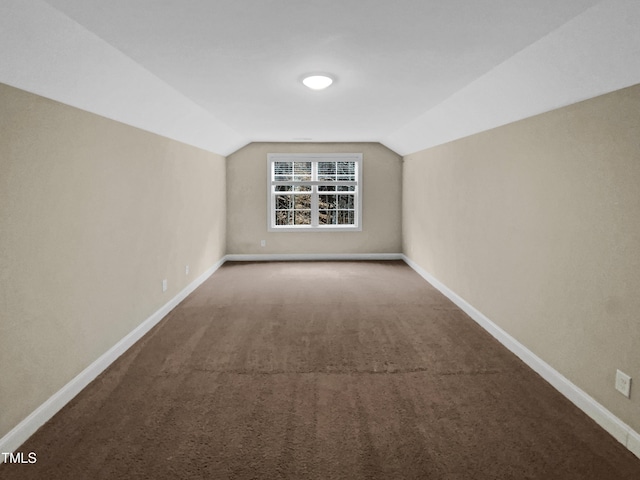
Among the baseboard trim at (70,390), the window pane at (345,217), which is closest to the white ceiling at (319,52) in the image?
the baseboard trim at (70,390)

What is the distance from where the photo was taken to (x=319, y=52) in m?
2.70

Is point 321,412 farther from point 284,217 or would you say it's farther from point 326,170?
point 326,170

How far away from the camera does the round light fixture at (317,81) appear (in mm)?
3279

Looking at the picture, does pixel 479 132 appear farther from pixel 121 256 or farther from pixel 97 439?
pixel 97 439

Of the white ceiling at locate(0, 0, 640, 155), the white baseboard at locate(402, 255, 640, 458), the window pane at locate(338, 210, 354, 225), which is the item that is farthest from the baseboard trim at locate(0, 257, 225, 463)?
the window pane at locate(338, 210, 354, 225)

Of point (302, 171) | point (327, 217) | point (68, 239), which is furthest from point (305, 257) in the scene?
point (68, 239)

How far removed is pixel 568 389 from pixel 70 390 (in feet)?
10.8

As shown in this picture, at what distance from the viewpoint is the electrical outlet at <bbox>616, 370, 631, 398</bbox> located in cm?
229

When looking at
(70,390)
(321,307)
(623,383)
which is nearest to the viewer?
(623,383)

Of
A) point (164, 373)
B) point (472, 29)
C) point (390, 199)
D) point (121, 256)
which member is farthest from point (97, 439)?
point (390, 199)

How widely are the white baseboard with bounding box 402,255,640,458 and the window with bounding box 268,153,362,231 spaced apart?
3926 millimetres

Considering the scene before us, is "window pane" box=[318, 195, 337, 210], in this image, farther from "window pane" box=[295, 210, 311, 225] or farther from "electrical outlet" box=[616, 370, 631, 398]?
"electrical outlet" box=[616, 370, 631, 398]

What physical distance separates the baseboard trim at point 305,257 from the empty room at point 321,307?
10.3ft

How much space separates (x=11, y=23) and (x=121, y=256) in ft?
6.84
